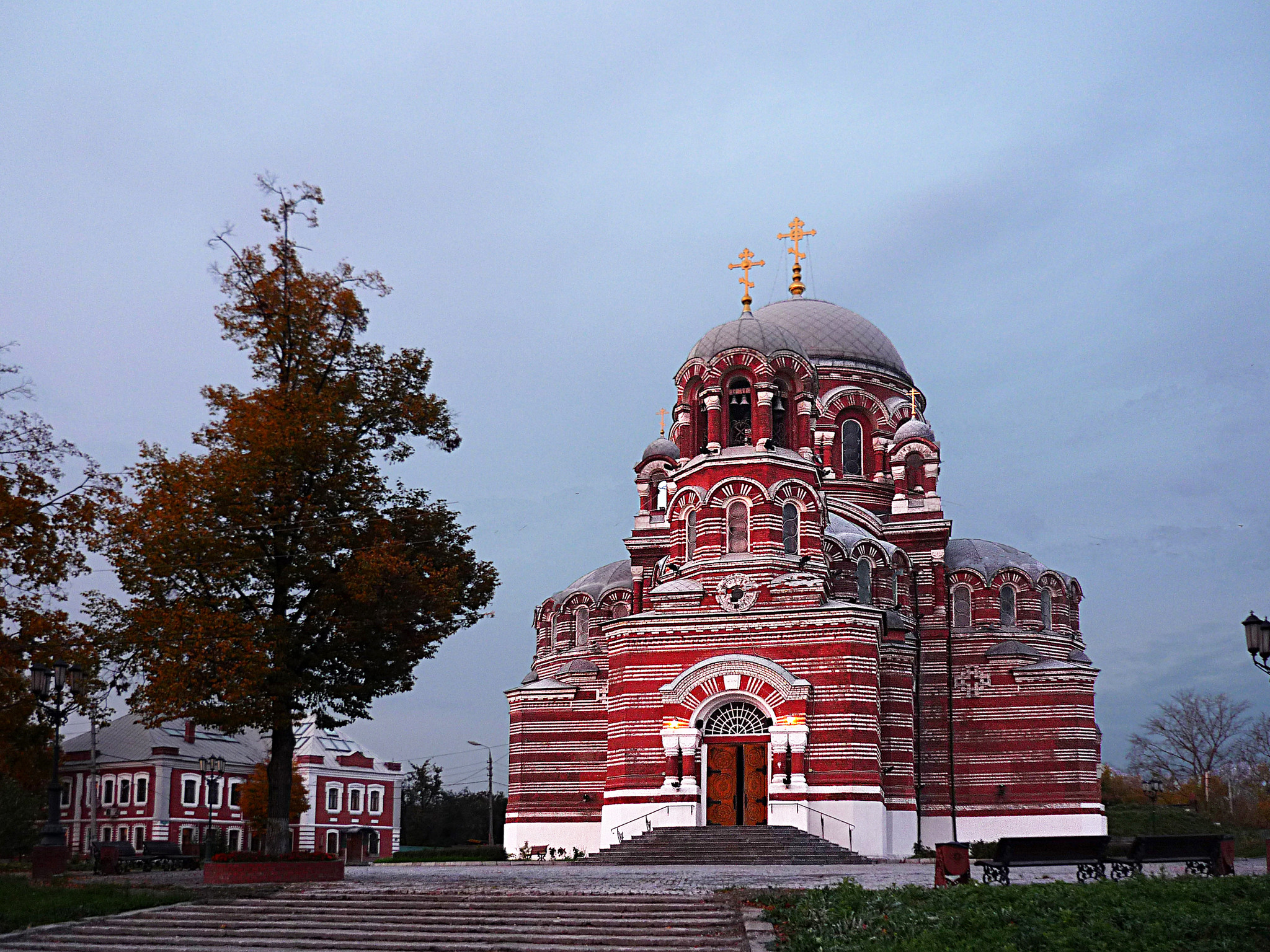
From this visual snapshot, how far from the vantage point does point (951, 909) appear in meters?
13.8

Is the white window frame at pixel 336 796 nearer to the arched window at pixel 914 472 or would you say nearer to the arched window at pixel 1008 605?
the arched window at pixel 914 472

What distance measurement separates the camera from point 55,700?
21.7 metres

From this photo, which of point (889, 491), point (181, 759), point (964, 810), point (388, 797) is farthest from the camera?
point (388, 797)

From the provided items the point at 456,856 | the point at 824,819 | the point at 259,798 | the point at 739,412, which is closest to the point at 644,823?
the point at 824,819

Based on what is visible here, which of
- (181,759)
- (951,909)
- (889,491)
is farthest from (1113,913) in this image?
(181,759)

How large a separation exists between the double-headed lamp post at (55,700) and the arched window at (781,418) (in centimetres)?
1897

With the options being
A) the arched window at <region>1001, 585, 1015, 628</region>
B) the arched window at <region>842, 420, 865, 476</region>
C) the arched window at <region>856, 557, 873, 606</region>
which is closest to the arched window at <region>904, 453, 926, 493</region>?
the arched window at <region>842, 420, 865, 476</region>

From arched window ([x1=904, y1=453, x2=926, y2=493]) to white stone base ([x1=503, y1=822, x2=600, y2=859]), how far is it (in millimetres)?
14194

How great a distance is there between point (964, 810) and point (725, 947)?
934 inches

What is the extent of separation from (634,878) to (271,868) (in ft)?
19.4

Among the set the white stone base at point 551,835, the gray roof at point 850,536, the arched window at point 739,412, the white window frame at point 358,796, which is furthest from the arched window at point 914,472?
the white window frame at point 358,796

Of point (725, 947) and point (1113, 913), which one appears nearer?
point (1113, 913)

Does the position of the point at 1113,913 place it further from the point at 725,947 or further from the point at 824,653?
the point at 824,653

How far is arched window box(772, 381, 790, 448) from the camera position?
3522 cm
